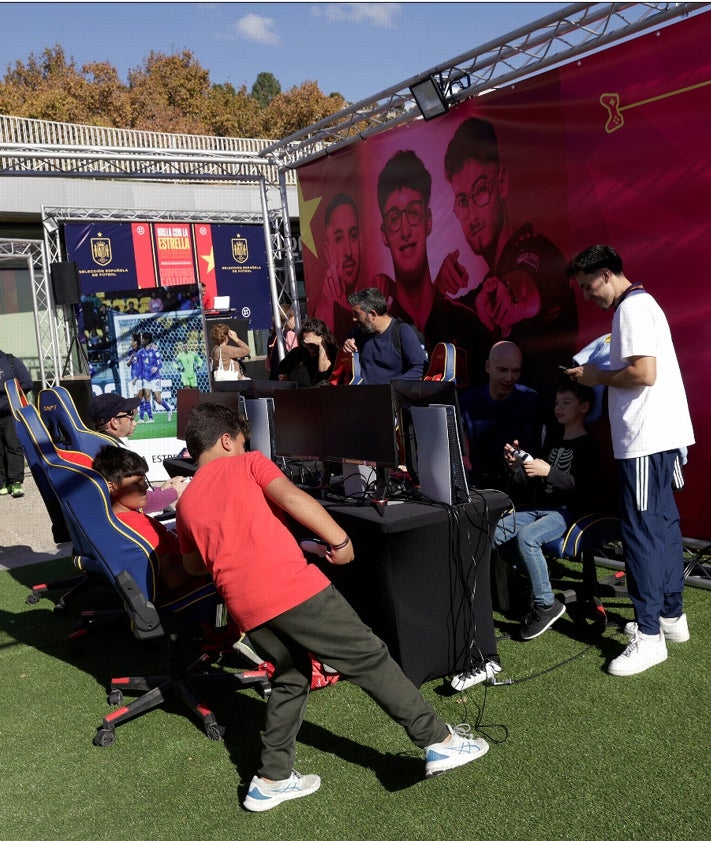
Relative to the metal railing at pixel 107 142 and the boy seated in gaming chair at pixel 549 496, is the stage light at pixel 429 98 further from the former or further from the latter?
the metal railing at pixel 107 142

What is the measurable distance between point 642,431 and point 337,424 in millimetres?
1437

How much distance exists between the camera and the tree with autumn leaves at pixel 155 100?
105ft

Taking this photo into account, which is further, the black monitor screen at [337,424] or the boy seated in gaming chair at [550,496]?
the boy seated in gaming chair at [550,496]

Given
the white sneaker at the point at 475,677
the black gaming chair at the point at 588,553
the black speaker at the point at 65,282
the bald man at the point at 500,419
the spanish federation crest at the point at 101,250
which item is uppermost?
the spanish federation crest at the point at 101,250

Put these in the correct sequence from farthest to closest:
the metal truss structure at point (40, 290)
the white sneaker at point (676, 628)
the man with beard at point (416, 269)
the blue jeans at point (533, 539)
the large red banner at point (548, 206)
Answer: the metal truss structure at point (40, 290), the man with beard at point (416, 269), the large red banner at point (548, 206), the blue jeans at point (533, 539), the white sneaker at point (676, 628)

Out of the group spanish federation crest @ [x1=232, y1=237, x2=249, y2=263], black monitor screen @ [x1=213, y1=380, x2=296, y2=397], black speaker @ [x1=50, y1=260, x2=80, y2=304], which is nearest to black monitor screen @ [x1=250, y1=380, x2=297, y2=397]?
black monitor screen @ [x1=213, y1=380, x2=296, y2=397]

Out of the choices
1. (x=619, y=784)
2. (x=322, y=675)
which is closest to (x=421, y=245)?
(x=322, y=675)

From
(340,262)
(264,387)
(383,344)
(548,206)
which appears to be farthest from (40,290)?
(548,206)

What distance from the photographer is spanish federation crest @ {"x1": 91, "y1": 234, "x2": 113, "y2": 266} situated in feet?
→ 56.5

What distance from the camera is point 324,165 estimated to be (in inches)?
307

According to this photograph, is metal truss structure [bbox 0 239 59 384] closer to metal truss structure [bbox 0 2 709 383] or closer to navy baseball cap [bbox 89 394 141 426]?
metal truss structure [bbox 0 2 709 383]

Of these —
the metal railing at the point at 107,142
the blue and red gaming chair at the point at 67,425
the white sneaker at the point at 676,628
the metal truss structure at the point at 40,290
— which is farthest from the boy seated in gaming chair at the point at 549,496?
the metal truss structure at the point at 40,290

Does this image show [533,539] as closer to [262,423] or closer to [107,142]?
[262,423]

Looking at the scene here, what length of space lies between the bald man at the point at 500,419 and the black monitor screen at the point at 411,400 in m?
1.11
